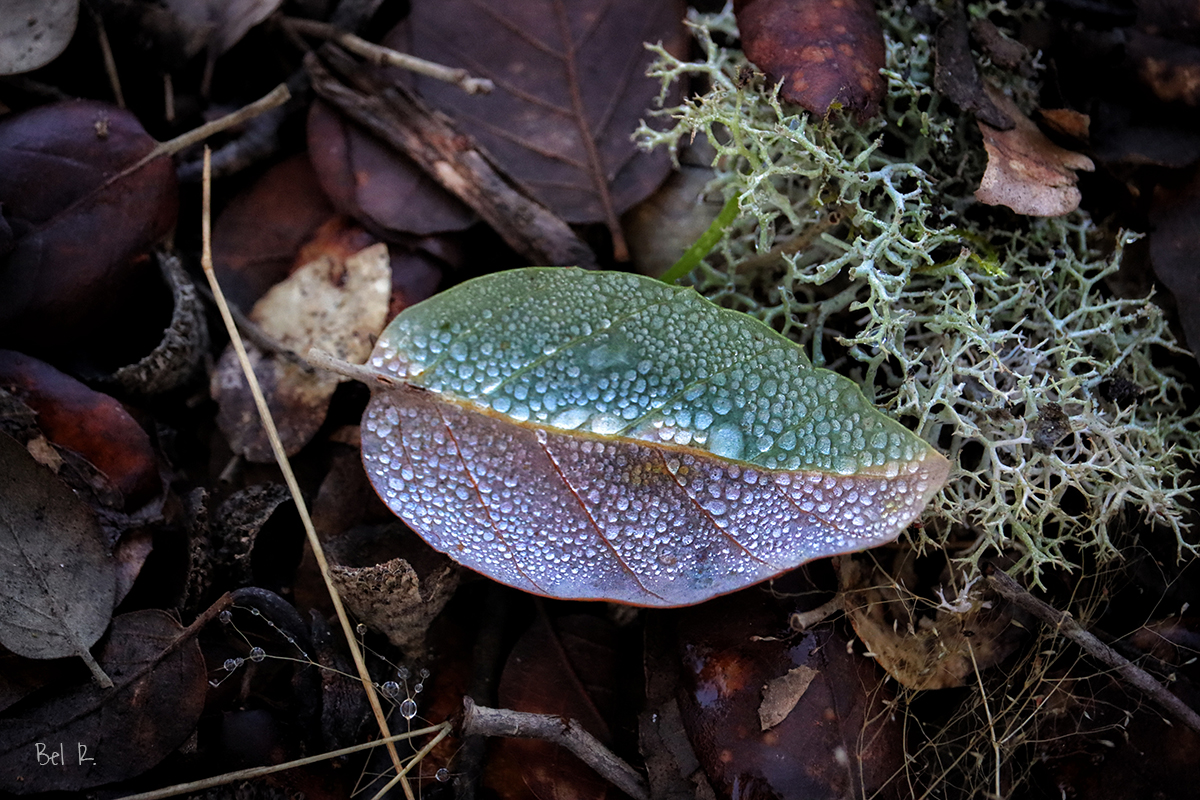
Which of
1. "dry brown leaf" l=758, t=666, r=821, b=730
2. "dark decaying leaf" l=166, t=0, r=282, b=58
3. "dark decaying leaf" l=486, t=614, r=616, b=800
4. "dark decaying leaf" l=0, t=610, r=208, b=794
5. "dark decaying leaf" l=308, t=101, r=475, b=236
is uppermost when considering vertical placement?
"dark decaying leaf" l=166, t=0, r=282, b=58

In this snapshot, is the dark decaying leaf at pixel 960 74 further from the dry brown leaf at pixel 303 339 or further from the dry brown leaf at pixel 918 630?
the dry brown leaf at pixel 303 339

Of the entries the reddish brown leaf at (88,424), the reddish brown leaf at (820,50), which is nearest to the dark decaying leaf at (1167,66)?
the reddish brown leaf at (820,50)

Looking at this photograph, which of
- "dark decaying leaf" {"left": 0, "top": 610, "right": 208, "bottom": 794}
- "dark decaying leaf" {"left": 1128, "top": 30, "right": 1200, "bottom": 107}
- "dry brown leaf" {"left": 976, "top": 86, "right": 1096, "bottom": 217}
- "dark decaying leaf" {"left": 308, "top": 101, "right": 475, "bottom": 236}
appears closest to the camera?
"dark decaying leaf" {"left": 0, "top": 610, "right": 208, "bottom": 794}

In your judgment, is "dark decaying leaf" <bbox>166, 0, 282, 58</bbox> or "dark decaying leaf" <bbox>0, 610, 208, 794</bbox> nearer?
"dark decaying leaf" <bbox>0, 610, 208, 794</bbox>

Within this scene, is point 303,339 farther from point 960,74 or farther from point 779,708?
point 960,74

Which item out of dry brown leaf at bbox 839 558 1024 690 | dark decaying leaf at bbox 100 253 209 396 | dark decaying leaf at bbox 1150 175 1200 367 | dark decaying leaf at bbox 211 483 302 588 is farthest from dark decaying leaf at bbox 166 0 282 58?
dark decaying leaf at bbox 1150 175 1200 367

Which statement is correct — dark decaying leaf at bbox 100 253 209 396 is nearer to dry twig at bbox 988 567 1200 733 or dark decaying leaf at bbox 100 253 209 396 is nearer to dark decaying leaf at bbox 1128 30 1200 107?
dry twig at bbox 988 567 1200 733

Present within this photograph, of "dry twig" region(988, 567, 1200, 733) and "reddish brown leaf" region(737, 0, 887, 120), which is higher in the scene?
"reddish brown leaf" region(737, 0, 887, 120)
